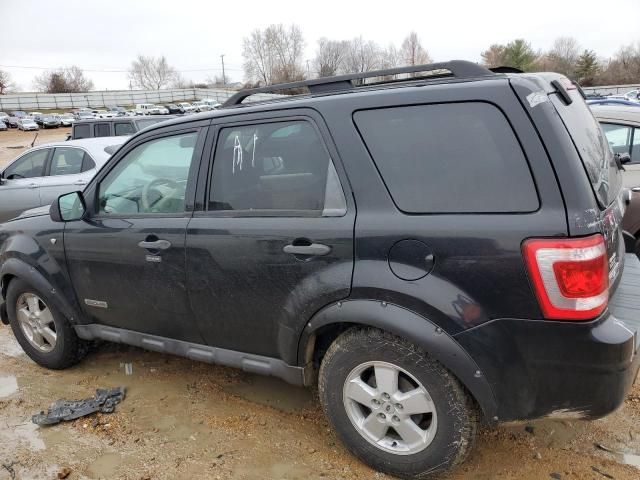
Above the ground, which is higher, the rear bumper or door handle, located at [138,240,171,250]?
door handle, located at [138,240,171,250]

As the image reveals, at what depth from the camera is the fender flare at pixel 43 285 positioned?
144 inches

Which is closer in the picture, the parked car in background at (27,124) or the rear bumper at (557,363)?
the rear bumper at (557,363)

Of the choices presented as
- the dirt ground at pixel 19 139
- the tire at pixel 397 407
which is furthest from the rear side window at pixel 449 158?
the dirt ground at pixel 19 139

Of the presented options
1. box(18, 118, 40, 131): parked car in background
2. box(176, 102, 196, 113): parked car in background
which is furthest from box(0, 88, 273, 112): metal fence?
box(18, 118, 40, 131): parked car in background

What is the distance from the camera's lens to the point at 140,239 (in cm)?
313

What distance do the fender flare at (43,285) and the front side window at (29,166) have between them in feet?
17.3

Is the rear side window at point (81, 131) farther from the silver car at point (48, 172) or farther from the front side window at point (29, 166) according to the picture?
the silver car at point (48, 172)

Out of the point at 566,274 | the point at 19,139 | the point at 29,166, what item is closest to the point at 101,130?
the point at 29,166

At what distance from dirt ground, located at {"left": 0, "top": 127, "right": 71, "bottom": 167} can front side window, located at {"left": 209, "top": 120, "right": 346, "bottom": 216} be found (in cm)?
2796

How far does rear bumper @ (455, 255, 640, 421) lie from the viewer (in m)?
2.03

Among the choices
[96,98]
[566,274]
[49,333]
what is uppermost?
[96,98]

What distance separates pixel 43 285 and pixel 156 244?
1.24 meters

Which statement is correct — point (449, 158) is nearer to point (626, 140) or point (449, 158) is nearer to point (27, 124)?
point (626, 140)

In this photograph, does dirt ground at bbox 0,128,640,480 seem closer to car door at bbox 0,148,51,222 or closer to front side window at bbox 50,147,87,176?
front side window at bbox 50,147,87,176
